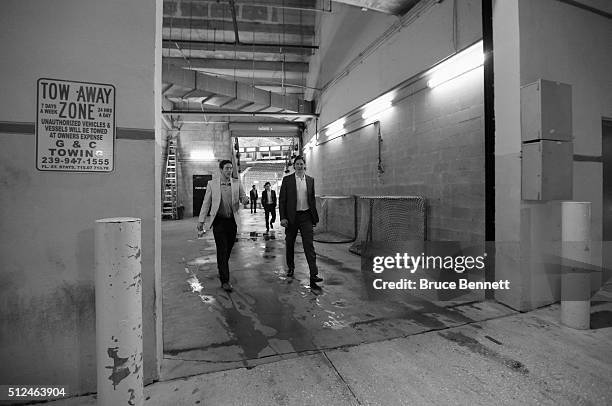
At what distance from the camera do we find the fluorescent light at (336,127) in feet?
28.8

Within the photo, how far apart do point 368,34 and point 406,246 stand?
16.5ft

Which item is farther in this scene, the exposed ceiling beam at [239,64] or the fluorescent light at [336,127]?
the exposed ceiling beam at [239,64]

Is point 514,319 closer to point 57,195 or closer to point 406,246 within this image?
point 406,246

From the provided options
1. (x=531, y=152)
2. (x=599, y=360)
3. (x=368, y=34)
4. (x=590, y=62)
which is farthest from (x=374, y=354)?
(x=368, y=34)

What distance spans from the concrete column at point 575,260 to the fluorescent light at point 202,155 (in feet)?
52.8

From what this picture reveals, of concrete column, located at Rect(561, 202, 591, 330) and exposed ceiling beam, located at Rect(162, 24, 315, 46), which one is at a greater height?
exposed ceiling beam, located at Rect(162, 24, 315, 46)

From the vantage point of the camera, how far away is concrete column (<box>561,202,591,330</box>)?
287cm

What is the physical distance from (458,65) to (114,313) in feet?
17.0

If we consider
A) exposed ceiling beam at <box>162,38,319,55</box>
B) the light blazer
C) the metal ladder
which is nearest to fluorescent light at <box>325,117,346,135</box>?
exposed ceiling beam at <box>162,38,319,55</box>

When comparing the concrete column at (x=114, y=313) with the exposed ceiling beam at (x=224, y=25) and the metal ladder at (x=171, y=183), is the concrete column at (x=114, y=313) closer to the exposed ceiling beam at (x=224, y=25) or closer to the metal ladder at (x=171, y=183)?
the exposed ceiling beam at (x=224, y=25)

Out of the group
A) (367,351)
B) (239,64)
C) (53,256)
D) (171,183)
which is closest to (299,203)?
(367,351)

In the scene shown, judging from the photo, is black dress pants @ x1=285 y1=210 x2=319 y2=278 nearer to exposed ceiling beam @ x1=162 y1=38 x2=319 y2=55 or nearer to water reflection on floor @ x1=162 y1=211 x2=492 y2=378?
water reflection on floor @ x1=162 y1=211 x2=492 y2=378

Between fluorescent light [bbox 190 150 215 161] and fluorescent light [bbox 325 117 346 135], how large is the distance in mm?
9001

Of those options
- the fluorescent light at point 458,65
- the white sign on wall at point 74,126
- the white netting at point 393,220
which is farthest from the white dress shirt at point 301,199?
the fluorescent light at point 458,65
